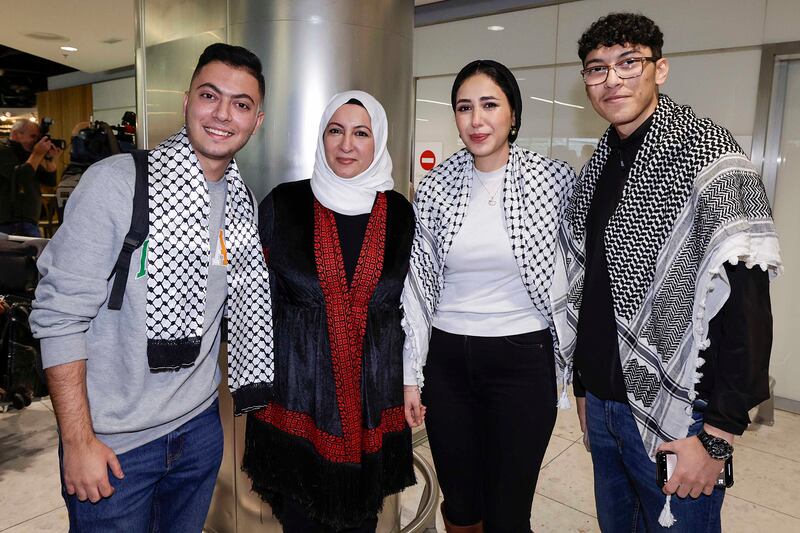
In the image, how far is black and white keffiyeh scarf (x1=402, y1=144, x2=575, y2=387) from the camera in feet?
6.00

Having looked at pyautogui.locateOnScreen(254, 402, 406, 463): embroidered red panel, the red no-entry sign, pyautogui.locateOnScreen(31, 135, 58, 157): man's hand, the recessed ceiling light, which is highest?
the recessed ceiling light

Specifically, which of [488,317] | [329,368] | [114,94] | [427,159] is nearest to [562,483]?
[488,317]

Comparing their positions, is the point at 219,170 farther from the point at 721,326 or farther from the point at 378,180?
the point at 721,326

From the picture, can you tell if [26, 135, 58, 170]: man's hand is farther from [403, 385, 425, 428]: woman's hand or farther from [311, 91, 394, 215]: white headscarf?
[403, 385, 425, 428]: woman's hand

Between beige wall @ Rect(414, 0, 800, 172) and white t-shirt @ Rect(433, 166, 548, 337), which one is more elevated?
beige wall @ Rect(414, 0, 800, 172)

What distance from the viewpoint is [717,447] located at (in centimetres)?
132

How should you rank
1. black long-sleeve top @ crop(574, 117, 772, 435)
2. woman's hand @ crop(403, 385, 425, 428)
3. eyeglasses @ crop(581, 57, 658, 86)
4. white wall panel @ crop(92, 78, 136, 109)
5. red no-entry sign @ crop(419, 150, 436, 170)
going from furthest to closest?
white wall panel @ crop(92, 78, 136, 109)
red no-entry sign @ crop(419, 150, 436, 170)
woman's hand @ crop(403, 385, 425, 428)
eyeglasses @ crop(581, 57, 658, 86)
black long-sleeve top @ crop(574, 117, 772, 435)

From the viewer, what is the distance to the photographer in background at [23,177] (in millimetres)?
4773

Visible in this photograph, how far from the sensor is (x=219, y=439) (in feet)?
5.55

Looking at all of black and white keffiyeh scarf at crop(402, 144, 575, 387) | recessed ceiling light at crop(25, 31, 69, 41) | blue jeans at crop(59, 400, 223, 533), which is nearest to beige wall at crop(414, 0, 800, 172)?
black and white keffiyeh scarf at crop(402, 144, 575, 387)

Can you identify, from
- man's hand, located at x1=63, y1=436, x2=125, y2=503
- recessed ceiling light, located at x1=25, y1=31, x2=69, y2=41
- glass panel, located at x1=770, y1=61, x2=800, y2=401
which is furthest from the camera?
recessed ceiling light, located at x1=25, y1=31, x2=69, y2=41

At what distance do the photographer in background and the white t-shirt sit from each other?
4.48m

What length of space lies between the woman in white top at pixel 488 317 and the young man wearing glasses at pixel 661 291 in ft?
0.61

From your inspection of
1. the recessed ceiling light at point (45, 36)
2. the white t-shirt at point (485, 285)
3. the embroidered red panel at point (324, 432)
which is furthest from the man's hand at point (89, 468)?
the recessed ceiling light at point (45, 36)
